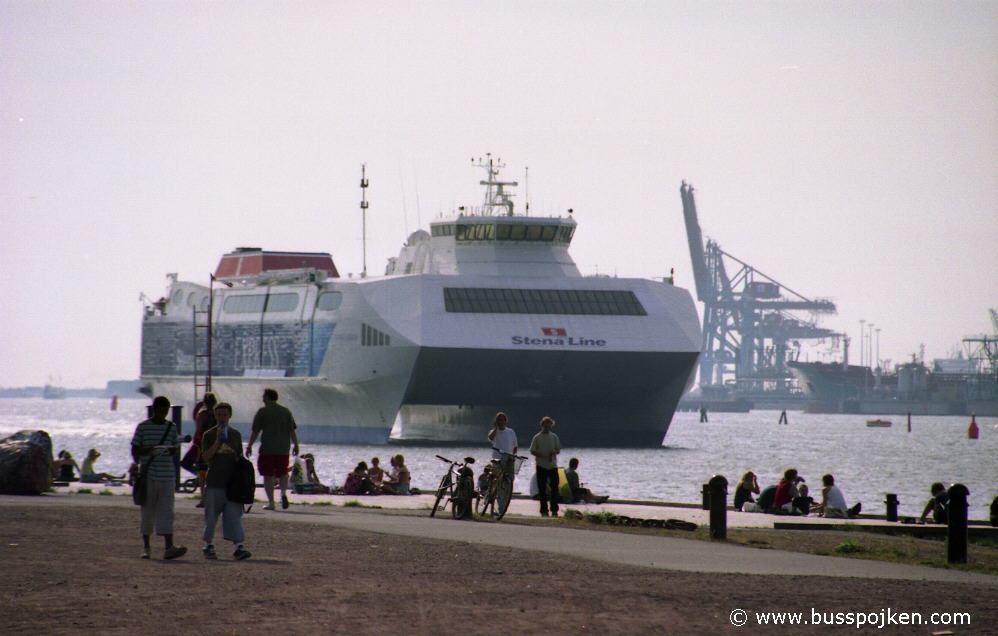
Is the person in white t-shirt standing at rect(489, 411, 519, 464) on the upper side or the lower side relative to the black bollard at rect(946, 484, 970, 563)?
upper

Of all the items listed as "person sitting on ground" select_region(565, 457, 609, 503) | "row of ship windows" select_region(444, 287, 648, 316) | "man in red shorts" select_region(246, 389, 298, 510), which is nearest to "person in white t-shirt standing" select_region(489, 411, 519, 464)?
"man in red shorts" select_region(246, 389, 298, 510)

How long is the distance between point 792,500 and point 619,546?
9975mm

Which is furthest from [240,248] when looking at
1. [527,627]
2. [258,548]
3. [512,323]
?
[527,627]

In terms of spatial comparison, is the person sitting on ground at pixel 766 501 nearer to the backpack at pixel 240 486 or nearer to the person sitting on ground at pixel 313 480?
the person sitting on ground at pixel 313 480

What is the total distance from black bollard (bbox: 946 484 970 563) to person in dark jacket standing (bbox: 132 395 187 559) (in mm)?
8928

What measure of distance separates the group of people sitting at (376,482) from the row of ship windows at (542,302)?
38.9m

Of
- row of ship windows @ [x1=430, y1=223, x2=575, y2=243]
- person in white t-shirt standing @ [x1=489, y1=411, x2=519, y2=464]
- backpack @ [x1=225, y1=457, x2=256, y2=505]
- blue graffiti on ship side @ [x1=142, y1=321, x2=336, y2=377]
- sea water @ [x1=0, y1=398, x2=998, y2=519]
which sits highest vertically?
row of ship windows @ [x1=430, y1=223, x2=575, y2=243]

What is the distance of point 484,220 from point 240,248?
860 inches

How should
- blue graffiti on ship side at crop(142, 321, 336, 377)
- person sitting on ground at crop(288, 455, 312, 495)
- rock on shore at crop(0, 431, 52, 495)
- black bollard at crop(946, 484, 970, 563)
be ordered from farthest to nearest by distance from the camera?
blue graffiti on ship side at crop(142, 321, 336, 377), person sitting on ground at crop(288, 455, 312, 495), rock on shore at crop(0, 431, 52, 495), black bollard at crop(946, 484, 970, 563)

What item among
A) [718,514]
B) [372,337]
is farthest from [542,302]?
[718,514]

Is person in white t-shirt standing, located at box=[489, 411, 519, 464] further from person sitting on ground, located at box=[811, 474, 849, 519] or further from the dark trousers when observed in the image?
person sitting on ground, located at box=[811, 474, 849, 519]

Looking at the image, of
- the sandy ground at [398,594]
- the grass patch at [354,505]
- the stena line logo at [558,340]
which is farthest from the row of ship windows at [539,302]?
the sandy ground at [398,594]

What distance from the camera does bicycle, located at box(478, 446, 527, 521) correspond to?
81.8 ft

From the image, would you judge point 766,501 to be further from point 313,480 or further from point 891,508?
point 313,480
